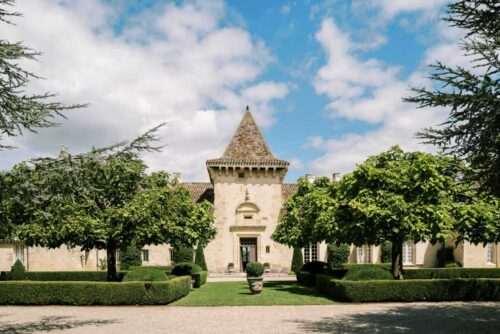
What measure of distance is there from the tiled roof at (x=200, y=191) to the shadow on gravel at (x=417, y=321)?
28.7 meters

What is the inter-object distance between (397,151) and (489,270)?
12.7m

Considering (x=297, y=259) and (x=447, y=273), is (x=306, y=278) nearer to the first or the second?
(x=447, y=273)

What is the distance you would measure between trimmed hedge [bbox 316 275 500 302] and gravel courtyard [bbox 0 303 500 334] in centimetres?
61

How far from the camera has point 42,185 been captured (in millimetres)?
11844

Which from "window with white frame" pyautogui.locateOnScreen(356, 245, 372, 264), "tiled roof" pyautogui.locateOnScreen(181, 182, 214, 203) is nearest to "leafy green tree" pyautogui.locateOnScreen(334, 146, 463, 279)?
"window with white frame" pyautogui.locateOnScreen(356, 245, 372, 264)

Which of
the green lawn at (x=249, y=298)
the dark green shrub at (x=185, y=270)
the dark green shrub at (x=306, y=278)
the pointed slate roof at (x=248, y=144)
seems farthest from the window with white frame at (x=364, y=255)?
the green lawn at (x=249, y=298)

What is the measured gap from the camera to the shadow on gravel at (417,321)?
12852 millimetres

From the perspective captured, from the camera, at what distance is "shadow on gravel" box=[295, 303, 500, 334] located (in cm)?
1285

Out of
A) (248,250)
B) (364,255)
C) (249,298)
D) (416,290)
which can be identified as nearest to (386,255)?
(364,255)

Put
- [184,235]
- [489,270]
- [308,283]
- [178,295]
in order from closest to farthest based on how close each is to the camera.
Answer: [178,295] → [184,235] → [308,283] → [489,270]

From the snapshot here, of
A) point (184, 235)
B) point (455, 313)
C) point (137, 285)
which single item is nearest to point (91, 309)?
point (137, 285)

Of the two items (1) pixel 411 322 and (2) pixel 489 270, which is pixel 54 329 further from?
(2) pixel 489 270

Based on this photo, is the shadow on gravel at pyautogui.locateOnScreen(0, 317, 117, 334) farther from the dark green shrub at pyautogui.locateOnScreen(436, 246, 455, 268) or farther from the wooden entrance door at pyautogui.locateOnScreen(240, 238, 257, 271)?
the dark green shrub at pyautogui.locateOnScreen(436, 246, 455, 268)

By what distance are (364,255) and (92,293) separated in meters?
28.0
